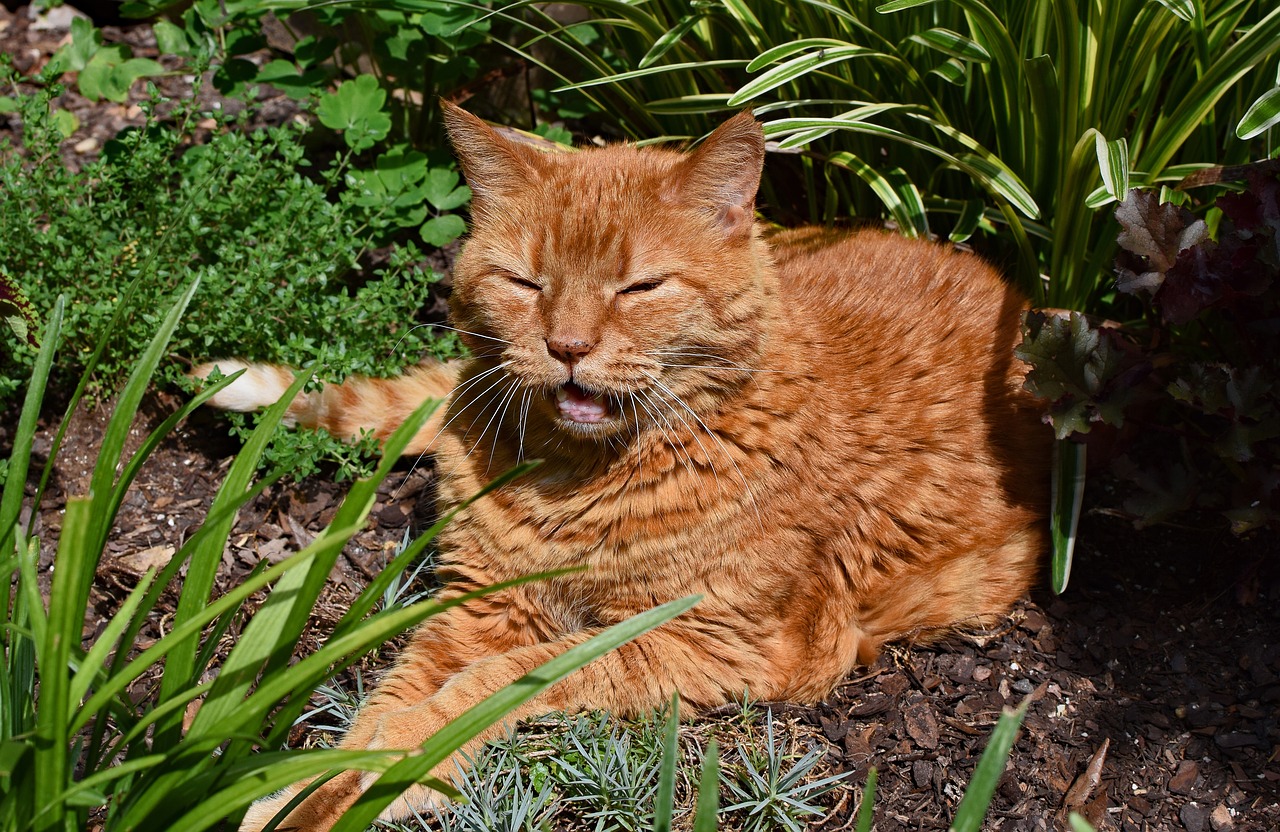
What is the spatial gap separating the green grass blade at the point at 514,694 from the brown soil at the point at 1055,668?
1.08 metres

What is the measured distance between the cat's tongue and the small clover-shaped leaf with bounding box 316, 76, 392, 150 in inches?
64.0

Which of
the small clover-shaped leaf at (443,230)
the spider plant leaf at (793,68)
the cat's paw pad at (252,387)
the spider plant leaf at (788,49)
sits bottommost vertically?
the cat's paw pad at (252,387)

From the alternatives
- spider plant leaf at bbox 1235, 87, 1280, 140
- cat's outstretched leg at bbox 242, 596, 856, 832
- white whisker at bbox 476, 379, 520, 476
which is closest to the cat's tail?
white whisker at bbox 476, 379, 520, 476

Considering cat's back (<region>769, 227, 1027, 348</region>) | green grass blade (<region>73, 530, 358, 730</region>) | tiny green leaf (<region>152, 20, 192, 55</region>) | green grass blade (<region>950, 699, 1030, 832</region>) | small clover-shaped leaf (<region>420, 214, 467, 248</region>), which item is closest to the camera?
green grass blade (<region>950, 699, 1030, 832</region>)

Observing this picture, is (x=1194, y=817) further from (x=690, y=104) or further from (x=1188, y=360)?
(x=690, y=104)

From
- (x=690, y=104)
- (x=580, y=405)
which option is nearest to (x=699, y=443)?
(x=580, y=405)

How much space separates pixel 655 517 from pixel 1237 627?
5.04 feet

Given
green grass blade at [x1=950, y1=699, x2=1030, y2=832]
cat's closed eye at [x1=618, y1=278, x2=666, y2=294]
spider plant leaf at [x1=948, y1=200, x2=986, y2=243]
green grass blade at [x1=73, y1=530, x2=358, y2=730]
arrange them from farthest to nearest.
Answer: spider plant leaf at [x1=948, y1=200, x2=986, y2=243] → cat's closed eye at [x1=618, y1=278, x2=666, y2=294] → green grass blade at [x1=73, y1=530, x2=358, y2=730] → green grass blade at [x1=950, y1=699, x2=1030, y2=832]

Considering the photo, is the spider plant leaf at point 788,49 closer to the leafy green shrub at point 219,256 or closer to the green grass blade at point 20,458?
the leafy green shrub at point 219,256

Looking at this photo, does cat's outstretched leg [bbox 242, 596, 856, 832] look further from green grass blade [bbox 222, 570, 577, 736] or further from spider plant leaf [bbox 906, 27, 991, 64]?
spider plant leaf [bbox 906, 27, 991, 64]

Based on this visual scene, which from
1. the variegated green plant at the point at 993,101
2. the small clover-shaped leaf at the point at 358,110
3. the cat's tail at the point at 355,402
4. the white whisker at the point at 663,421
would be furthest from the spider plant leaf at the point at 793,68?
the small clover-shaped leaf at the point at 358,110

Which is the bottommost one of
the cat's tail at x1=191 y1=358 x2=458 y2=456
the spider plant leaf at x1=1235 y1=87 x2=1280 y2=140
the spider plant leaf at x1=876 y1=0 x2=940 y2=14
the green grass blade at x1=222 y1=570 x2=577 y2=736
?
the cat's tail at x1=191 y1=358 x2=458 y2=456

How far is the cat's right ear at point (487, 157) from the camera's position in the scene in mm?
2402

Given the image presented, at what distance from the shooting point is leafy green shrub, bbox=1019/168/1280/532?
2.49m
